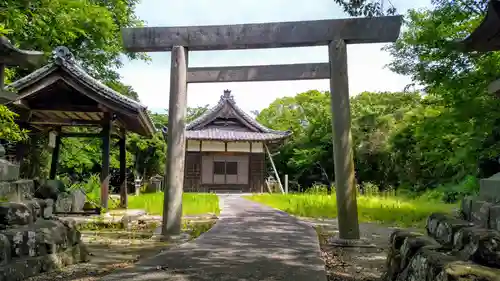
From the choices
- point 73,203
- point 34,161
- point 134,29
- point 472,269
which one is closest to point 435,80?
point 134,29

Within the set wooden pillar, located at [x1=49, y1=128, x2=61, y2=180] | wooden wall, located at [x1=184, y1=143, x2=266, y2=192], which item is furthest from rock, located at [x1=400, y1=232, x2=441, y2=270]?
wooden wall, located at [x1=184, y1=143, x2=266, y2=192]

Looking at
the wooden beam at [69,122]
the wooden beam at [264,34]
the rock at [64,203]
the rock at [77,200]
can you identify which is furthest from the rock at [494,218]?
the wooden beam at [69,122]

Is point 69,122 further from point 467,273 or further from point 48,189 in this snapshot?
point 467,273

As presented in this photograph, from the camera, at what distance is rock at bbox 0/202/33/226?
4.06 meters

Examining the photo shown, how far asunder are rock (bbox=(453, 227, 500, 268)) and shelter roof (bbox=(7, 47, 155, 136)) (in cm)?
798

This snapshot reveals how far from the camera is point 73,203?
10062 millimetres

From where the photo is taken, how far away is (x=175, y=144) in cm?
651

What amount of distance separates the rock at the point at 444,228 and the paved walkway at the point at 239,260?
109cm

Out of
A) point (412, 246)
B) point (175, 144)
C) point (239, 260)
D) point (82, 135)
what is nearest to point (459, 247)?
point (412, 246)

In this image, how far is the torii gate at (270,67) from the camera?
612cm

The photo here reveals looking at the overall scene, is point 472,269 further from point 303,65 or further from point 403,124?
point 403,124

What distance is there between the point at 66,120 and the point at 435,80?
372 inches

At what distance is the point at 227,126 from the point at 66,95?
18.1 meters

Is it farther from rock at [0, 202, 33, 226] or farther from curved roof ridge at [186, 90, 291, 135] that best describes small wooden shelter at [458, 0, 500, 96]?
curved roof ridge at [186, 90, 291, 135]
